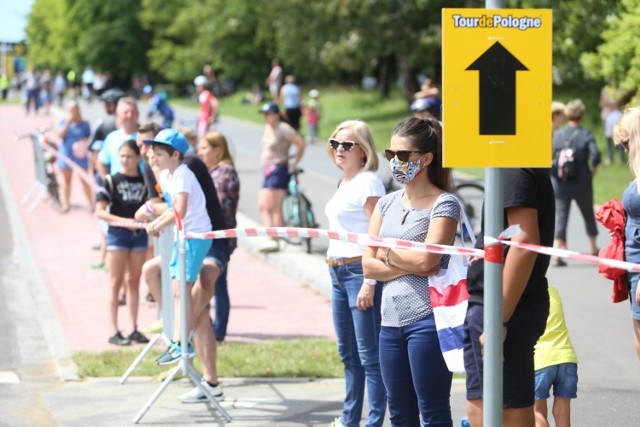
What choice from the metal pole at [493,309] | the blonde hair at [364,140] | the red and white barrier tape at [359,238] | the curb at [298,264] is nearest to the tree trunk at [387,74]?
the curb at [298,264]

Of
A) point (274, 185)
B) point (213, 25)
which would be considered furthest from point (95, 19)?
point (274, 185)

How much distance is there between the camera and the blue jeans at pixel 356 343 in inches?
255

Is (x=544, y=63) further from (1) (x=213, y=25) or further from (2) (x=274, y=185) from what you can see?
(1) (x=213, y=25)

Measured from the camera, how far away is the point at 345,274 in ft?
21.8

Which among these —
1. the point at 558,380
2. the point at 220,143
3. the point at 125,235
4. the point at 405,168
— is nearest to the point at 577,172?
the point at 220,143

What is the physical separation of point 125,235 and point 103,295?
2.66m

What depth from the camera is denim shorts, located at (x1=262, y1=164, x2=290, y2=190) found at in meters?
14.3

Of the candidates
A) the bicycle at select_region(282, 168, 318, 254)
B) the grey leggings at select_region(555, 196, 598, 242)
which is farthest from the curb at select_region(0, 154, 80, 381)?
the grey leggings at select_region(555, 196, 598, 242)

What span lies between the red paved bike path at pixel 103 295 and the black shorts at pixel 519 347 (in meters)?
5.18

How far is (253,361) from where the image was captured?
880cm

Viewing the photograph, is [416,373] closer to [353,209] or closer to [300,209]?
[353,209]

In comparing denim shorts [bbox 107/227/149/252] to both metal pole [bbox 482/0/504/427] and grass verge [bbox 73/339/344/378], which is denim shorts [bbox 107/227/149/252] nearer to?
grass verge [bbox 73/339/344/378]

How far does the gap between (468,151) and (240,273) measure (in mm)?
9443

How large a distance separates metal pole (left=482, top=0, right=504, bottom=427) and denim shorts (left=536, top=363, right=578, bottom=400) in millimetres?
1421
